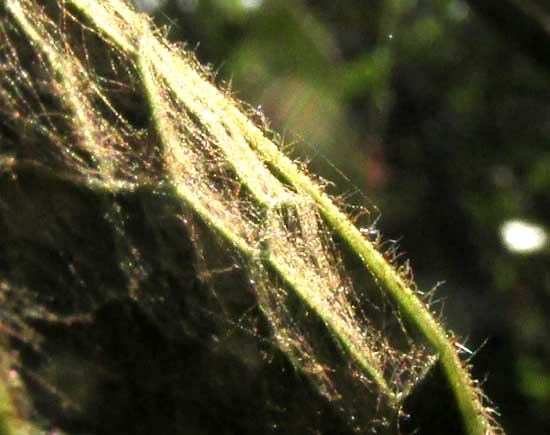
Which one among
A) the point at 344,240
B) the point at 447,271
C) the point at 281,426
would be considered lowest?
the point at 447,271

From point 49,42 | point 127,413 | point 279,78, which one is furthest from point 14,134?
point 279,78

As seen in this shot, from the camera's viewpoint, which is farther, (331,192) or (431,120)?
(431,120)

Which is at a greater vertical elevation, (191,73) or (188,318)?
(191,73)

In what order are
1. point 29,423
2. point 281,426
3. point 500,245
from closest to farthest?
point 29,423 < point 281,426 < point 500,245

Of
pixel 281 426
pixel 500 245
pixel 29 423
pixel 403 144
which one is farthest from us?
pixel 403 144

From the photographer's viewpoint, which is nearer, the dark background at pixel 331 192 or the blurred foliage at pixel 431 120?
the dark background at pixel 331 192

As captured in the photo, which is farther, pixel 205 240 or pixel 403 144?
pixel 403 144

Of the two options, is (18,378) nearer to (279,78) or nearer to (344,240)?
(344,240)

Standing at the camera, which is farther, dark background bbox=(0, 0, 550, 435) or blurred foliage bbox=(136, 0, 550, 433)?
blurred foliage bbox=(136, 0, 550, 433)
